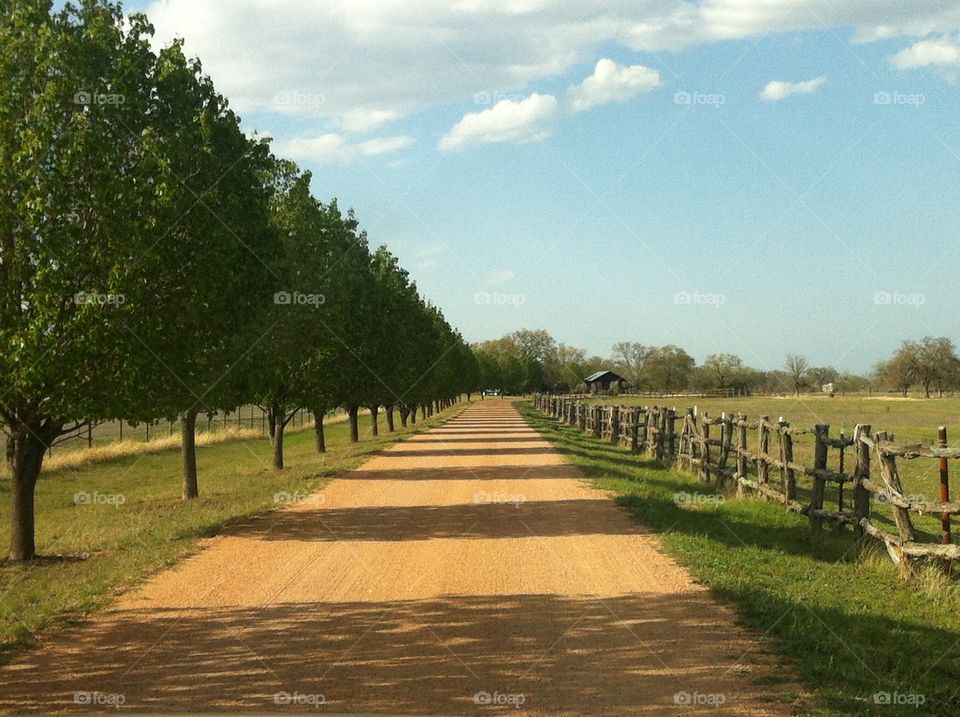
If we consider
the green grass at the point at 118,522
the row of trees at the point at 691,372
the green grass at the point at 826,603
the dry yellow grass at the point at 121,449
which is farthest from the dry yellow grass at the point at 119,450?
the row of trees at the point at 691,372

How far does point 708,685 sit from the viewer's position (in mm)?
6332

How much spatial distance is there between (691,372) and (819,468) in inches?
5984

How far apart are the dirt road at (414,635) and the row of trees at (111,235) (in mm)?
3063

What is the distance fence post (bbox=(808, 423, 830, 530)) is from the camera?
13.5 meters

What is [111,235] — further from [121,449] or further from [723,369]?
[723,369]

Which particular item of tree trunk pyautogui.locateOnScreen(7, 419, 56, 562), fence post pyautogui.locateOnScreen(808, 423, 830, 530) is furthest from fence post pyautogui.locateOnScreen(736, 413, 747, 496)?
Answer: tree trunk pyautogui.locateOnScreen(7, 419, 56, 562)

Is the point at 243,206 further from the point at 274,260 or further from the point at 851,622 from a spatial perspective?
the point at 851,622

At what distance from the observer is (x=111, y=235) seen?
A: 12.4 metres

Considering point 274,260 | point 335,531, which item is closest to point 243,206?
point 274,260

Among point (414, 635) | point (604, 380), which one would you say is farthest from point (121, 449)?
point (604, 380)

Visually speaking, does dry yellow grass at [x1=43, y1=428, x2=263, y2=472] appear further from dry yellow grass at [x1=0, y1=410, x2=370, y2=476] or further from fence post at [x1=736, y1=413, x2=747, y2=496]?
fence post at [x1=736, y1=413, x2=747, y2=496]

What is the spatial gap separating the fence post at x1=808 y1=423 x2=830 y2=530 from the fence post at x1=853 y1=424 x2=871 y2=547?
1174 millimetres

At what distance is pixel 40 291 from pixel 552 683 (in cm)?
874

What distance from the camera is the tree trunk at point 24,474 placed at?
13.3m
